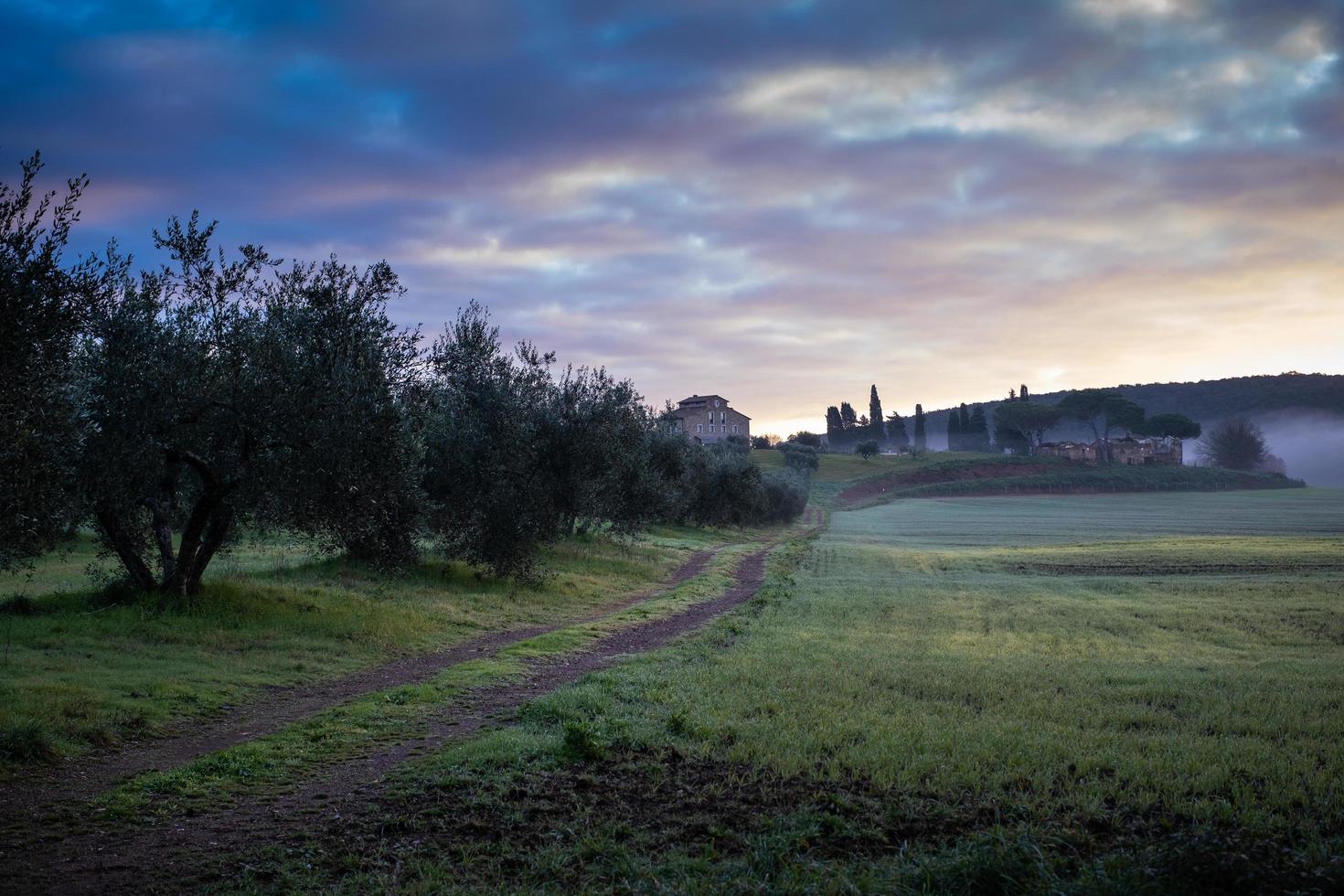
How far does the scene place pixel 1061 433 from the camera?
173 m

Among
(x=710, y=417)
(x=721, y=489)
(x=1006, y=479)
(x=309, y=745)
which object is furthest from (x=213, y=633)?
(x=710, y=417)

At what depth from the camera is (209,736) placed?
1085 cm

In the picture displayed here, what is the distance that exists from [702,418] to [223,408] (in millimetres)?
158332

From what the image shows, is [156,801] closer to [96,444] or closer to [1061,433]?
[96,444]

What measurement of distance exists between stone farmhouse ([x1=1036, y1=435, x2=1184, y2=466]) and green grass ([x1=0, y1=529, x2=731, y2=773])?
146040 millimetres

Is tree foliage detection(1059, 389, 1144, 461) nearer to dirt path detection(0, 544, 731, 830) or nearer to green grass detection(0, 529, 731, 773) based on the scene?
green grass detection(0, 529, 731, 773)

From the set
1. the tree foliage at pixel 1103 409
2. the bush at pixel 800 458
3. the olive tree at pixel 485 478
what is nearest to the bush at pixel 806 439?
the bush at pixel 800 458

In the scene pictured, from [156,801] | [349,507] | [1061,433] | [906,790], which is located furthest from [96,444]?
[1061,433]

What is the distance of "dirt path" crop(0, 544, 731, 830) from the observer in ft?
27.5

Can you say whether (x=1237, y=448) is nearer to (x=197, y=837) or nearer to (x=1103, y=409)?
(x=1103, y=409)

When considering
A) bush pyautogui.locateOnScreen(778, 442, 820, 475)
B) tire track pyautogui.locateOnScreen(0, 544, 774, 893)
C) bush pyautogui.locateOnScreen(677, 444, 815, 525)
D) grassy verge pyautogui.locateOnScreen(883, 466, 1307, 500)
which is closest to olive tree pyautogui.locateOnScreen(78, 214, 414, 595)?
tire track pyautogui.locateOnScreen(0, 544, 774, 893)

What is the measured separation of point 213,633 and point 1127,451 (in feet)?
549

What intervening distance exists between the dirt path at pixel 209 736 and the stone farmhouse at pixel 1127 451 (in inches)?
5986

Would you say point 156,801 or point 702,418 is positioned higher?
point 702,418
